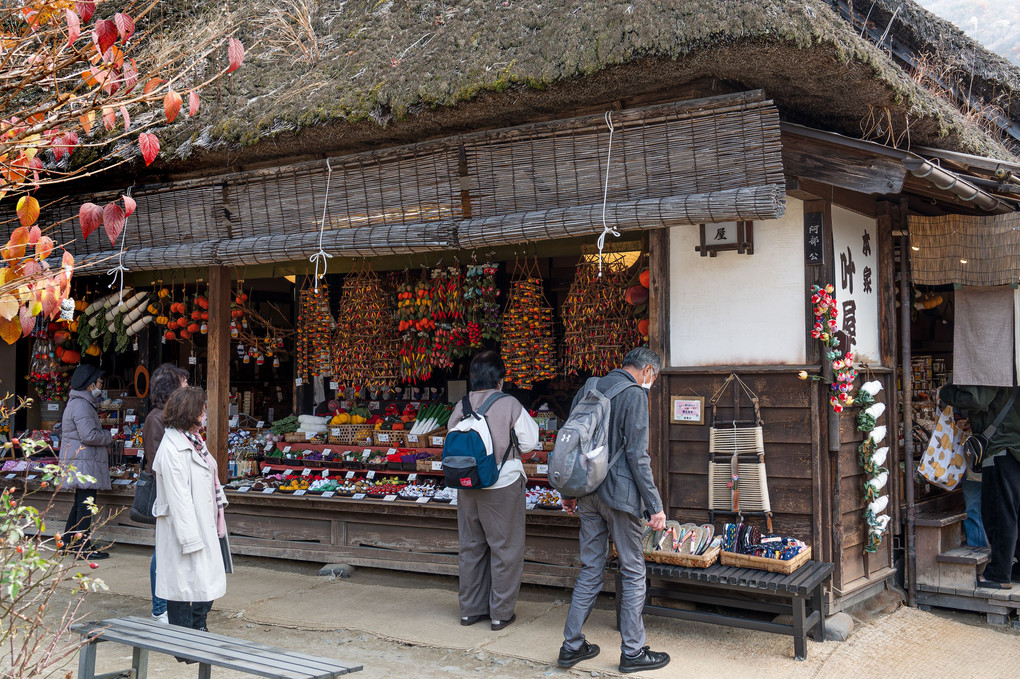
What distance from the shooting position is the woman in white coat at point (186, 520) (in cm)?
443

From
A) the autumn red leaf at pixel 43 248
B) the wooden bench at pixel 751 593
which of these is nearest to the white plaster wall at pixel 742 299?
the wooden bench at pixel 751 593

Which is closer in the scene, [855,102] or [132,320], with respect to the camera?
[855,102]

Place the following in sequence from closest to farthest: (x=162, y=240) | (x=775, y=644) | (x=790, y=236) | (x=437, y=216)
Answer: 1. (x=775, y=644)
2. (x=790, y=236)
3. (x=437, y=216)
4. (x=162, y=240)

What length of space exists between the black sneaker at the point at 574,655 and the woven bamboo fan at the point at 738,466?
126 centimetres

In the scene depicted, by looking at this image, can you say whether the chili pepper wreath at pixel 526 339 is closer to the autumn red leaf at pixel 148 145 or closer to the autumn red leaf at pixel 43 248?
the autumn red leaf at pixel 148 145

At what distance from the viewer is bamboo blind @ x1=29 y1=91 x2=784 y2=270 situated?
4754mm

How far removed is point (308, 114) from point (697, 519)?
4.08 metres

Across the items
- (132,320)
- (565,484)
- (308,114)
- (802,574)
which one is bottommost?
(802,574)

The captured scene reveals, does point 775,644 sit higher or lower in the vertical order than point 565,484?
lower

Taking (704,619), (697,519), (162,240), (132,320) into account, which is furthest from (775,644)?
(132,320)

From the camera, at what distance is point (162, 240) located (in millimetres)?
7082

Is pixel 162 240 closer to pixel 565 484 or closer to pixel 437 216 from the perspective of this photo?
pixel 437 216

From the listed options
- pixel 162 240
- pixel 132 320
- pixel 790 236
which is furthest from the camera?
pixel 132 320

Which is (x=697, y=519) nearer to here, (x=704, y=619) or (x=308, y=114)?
(x=704, y=619)
